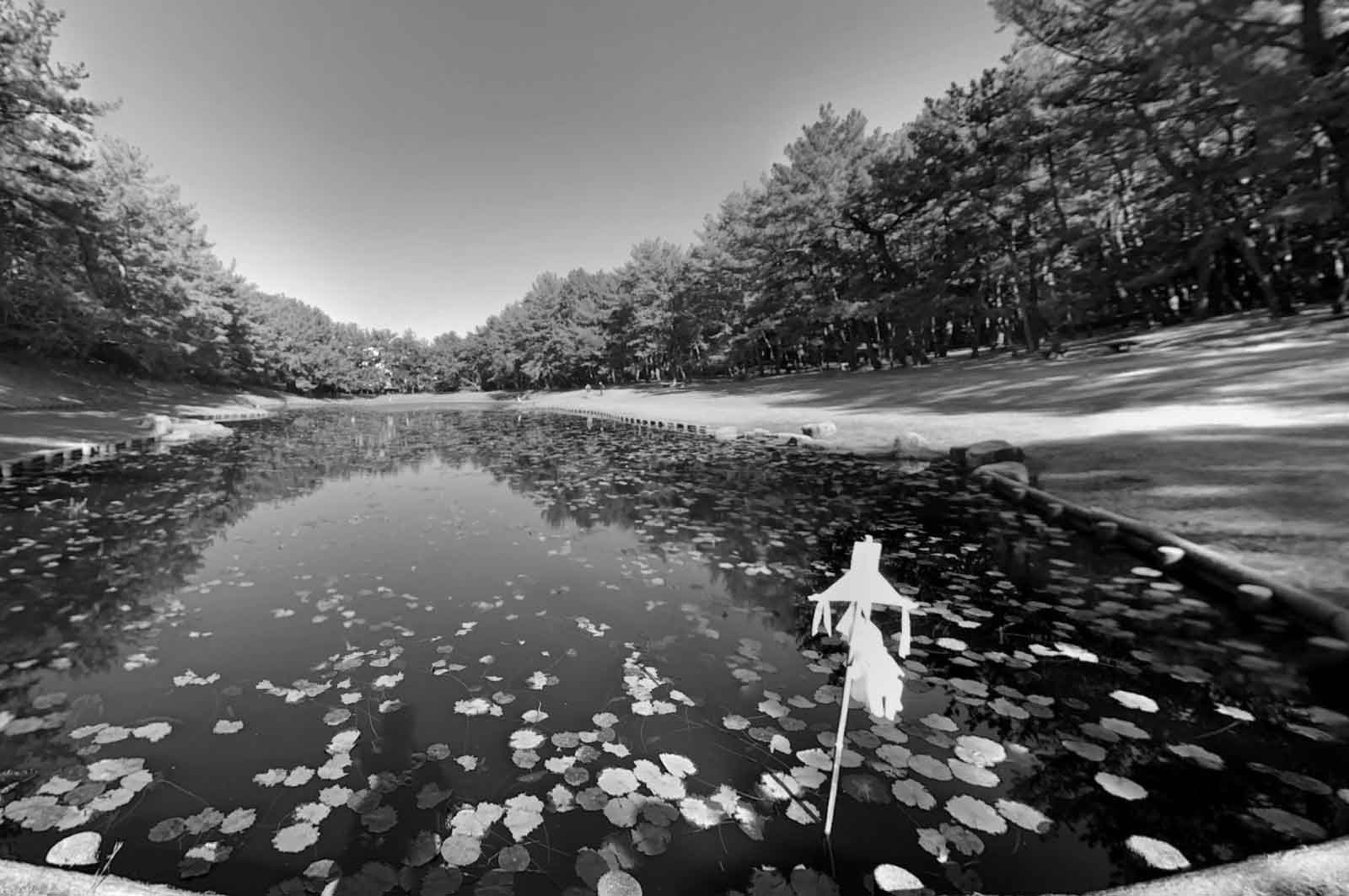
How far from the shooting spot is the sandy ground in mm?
5707

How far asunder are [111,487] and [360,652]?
1157 centimetres

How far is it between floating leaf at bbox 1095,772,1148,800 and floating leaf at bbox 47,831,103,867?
15.0 feet

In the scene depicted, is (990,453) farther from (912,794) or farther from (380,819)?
(380,819)

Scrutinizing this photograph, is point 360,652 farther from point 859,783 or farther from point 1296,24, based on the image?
point 1296,24

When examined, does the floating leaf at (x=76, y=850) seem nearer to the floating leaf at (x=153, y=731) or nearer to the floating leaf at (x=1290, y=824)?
the floating leaf at (x=153, y=731)

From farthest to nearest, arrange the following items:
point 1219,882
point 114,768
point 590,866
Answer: point 114,768 → point 590,866 → point 1219,882

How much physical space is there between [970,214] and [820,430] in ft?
52.4

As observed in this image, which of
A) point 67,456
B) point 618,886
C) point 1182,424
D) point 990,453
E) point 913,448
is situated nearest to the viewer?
point 618,886

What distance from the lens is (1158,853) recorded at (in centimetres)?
225

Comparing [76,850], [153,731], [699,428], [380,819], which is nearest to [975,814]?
[380,819]

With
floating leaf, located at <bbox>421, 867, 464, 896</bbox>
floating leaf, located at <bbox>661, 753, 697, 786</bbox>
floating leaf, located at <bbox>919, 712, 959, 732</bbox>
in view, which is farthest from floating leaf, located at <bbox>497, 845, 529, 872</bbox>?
floating leaf, located at <bbox>919, 712, 959, 732</bbox>

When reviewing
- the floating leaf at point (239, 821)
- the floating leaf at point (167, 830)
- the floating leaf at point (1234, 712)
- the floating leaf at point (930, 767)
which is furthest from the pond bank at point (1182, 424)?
the floating leaf at point (167, 830)

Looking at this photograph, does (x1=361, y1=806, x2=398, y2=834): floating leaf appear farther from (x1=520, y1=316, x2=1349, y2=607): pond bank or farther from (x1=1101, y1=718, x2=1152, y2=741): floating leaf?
(x1=520, y1=316, x2=1349, y2=607): pond bank

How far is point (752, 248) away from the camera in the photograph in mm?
35688
